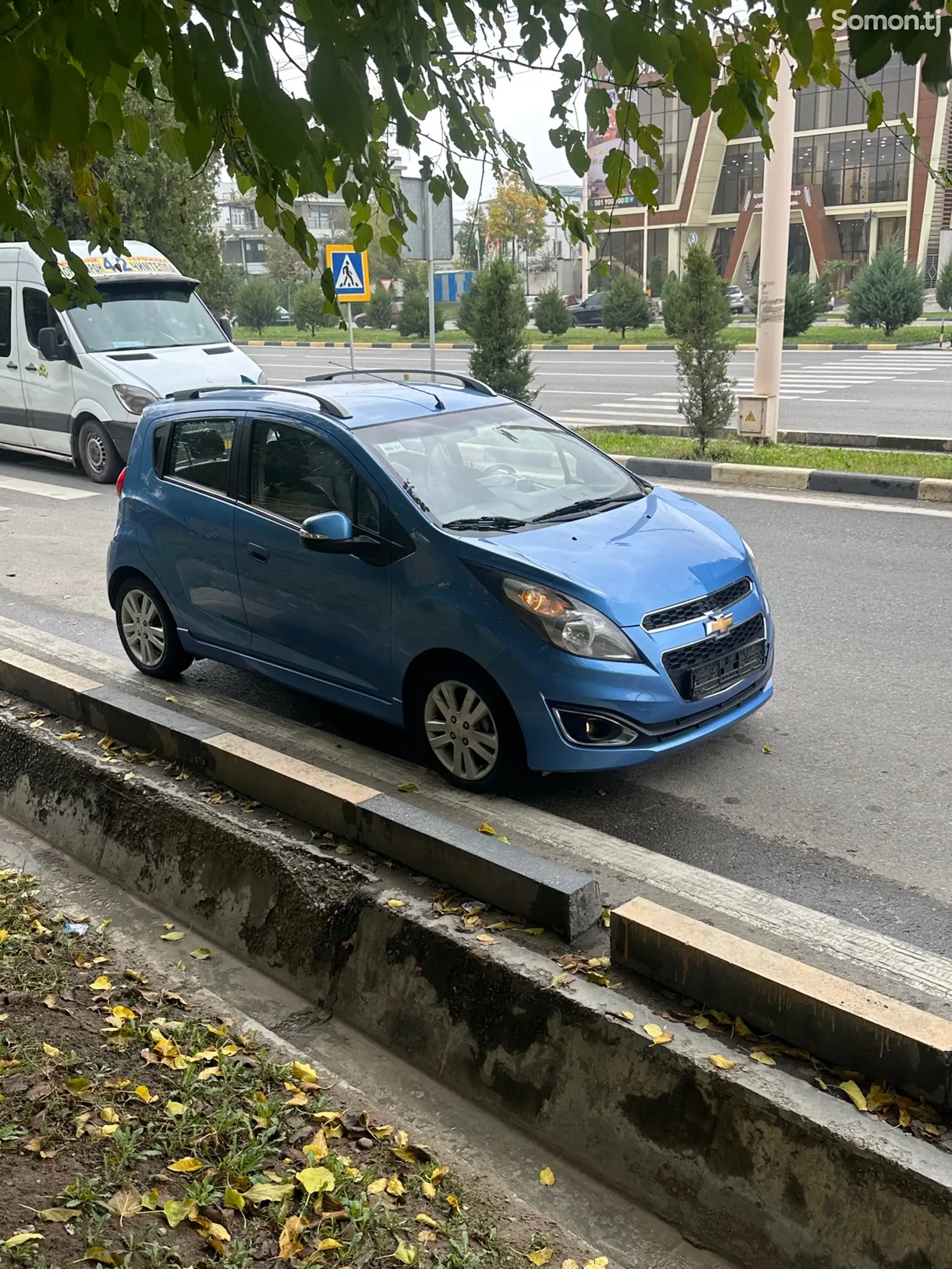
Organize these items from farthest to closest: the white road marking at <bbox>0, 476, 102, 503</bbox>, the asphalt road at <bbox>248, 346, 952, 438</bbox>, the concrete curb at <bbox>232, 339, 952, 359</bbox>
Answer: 1. the concrete curb at <bbox>232, 339, 952, 359</bbox>
2. the asphalt road at <bbox>248, 346, 952, 438</bbox>
3. the white road marking at <bbox>0, 476, 102, 503</bbox>

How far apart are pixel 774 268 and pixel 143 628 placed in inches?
367

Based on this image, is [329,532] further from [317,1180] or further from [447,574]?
[317,1180]

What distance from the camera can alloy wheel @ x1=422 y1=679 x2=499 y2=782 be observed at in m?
4.99

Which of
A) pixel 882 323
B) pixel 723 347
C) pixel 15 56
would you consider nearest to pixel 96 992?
pixel 15 56

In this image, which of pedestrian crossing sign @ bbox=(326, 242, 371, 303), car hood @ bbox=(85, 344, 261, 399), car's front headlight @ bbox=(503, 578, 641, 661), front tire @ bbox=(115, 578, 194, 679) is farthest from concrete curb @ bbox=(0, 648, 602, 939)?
pedestrian crossing sign @ bbox=(326, 242, 371, 303)

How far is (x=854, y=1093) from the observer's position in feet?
9.61

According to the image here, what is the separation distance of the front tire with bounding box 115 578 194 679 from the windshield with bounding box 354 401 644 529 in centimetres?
179

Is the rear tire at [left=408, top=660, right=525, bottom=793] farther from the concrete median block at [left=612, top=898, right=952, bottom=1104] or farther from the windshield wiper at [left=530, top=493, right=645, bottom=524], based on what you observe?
the concrete median block at [left=612, top=898, right=952, bottom=1104]

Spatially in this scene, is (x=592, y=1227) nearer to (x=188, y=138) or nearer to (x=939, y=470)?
(x=188, y=138)

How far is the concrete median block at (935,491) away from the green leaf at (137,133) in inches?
335

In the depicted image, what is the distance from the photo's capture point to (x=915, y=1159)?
2670mm

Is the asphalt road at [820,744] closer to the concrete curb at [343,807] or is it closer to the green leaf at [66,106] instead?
the concrete curb at [343,807]

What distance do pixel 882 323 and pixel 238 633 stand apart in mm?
31958

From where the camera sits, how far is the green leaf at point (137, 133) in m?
3.58
